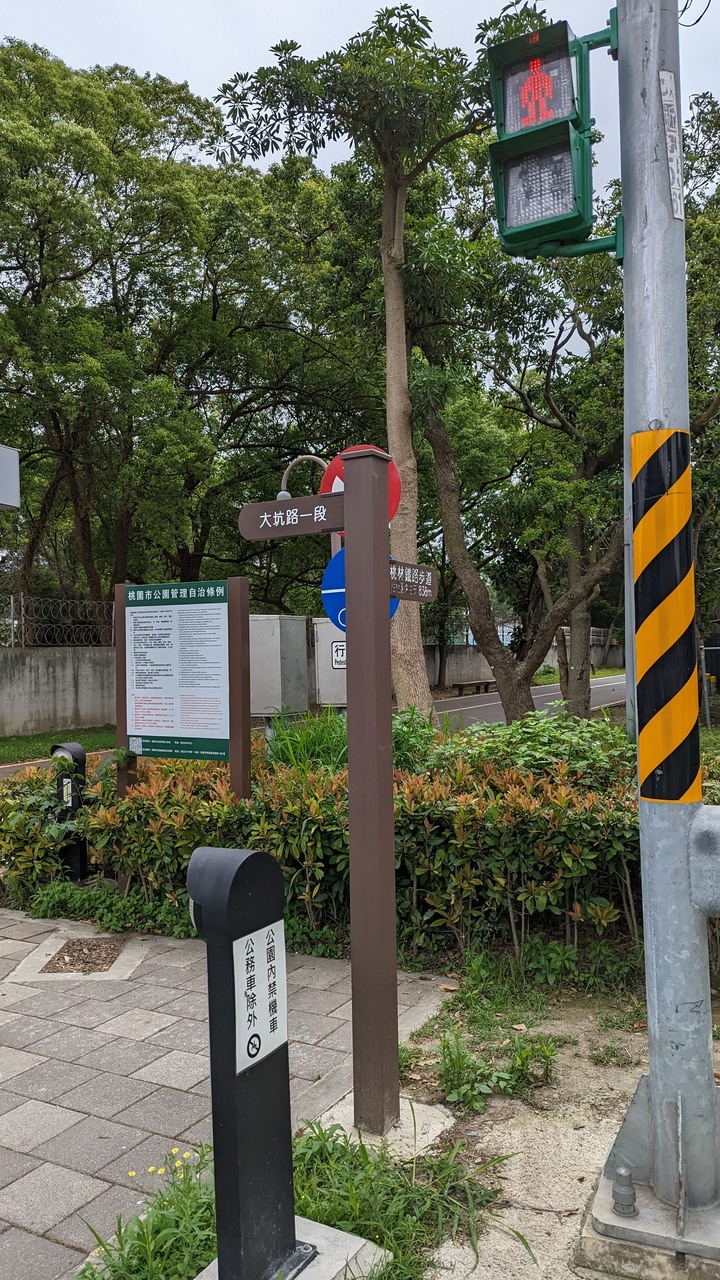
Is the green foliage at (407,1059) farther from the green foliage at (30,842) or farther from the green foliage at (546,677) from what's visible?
the green foliage at (546,677)

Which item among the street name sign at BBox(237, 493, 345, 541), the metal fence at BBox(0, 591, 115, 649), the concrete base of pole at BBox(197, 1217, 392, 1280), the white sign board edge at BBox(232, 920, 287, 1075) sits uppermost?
the metal fence at BBox(0, 591, 115, 649)

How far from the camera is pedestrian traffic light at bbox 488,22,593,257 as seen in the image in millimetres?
2824

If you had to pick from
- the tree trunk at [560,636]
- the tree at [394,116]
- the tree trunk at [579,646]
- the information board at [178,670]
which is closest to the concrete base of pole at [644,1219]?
the information board at [178,670]

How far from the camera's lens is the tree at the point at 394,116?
32.6 ft

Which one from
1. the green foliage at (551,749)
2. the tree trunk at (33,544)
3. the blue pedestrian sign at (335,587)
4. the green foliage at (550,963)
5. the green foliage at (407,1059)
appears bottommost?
the green foliage at (407,1059)

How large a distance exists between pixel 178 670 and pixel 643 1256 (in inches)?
159

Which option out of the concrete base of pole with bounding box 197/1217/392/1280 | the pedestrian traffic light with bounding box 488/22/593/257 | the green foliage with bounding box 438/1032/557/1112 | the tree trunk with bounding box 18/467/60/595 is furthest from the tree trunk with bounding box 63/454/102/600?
the concrete base of pole with bounding box 197/1217/392/1280

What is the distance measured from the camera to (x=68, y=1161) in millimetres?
2943

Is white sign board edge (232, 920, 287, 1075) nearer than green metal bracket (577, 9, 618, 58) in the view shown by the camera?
Yes

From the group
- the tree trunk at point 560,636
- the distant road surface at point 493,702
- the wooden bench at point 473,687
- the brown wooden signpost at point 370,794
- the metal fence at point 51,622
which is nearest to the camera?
the brown wooden signpost at point 370,794

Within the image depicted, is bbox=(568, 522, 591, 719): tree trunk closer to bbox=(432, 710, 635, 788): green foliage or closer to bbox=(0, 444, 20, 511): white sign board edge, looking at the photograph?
bbox=(432, 710, 635, 788): green foliage

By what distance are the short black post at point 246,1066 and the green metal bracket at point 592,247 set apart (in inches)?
82.1

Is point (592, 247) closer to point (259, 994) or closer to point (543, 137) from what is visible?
point (543, 137)

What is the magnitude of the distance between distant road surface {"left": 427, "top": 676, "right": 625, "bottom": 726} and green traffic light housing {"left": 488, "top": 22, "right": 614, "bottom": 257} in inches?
664
